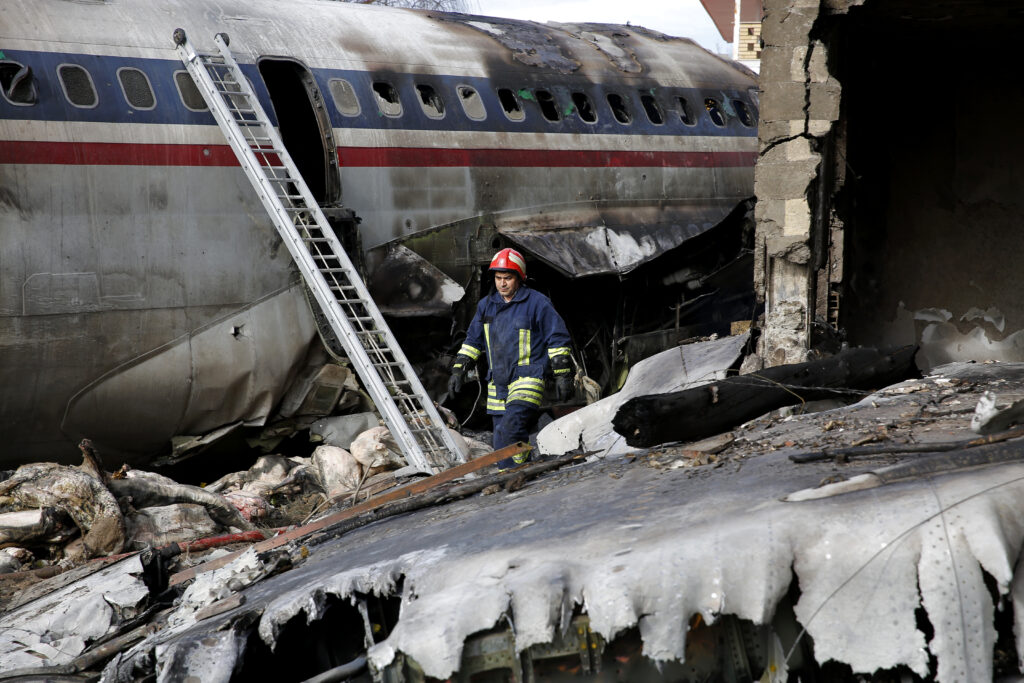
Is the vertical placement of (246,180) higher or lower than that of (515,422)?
higher

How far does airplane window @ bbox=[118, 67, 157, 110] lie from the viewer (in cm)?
1049

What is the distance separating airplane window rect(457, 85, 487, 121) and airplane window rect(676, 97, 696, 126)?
337cm

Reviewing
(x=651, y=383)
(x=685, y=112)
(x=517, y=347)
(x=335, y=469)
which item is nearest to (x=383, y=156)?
(x=335, y=469)

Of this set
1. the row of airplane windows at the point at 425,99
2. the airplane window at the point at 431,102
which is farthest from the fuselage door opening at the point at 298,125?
the airplane window at the point at 431,102

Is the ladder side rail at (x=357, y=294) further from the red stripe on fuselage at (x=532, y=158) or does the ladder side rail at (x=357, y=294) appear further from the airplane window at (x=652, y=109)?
the airplane window at (x=652, y=109)

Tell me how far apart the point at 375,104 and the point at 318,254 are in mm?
2027

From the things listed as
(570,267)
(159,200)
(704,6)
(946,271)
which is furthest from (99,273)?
(704,6)

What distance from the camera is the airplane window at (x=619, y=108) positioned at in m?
14.3

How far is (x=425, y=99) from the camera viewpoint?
12656mm

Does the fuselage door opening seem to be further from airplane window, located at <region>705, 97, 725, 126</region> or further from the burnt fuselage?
airplane window, located at <region>705, 97, 725, 126</region>

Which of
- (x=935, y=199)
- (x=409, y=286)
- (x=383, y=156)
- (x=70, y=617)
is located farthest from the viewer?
(x=409, y=286)

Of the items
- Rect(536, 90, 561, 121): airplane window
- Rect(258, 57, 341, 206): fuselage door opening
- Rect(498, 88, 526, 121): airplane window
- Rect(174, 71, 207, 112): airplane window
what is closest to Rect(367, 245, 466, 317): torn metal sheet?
Rect(258, 57, 341, 206): fuselage door opening

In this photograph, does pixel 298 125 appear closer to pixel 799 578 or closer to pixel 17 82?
pixel 17 82

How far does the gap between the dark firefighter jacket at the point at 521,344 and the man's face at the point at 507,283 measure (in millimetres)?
48
